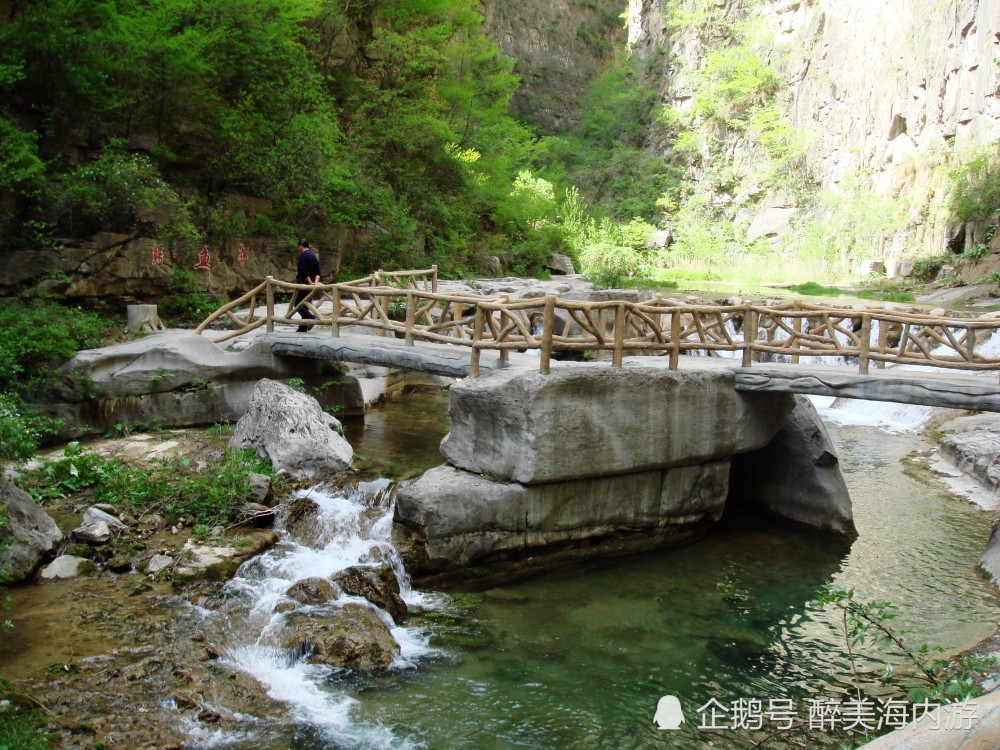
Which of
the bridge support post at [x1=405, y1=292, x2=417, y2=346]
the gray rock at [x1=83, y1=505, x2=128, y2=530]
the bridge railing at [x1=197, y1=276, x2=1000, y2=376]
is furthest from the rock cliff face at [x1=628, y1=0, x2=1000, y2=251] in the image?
the gray rock at [x1=83, y1=505, x2=128, y2=530]

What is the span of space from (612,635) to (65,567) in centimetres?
515

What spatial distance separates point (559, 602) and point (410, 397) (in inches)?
325

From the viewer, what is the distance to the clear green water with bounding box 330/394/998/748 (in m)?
5.80

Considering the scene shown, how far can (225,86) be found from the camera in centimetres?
1738

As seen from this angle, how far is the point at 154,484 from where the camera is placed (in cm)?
869

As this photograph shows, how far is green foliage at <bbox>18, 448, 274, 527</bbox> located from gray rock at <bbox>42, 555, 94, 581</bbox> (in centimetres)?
111

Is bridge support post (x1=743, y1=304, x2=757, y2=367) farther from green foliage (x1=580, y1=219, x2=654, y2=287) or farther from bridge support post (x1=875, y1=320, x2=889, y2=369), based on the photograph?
green foliage (x1=580, y1=219, x2=654, y2=287)

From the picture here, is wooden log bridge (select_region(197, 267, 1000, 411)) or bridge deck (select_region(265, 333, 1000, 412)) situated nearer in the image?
bridge deck (select_region(265, 333, 1000, 412))

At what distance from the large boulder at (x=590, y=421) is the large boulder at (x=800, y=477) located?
1.26 meters

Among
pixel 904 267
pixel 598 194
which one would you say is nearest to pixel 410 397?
pixel 904 267

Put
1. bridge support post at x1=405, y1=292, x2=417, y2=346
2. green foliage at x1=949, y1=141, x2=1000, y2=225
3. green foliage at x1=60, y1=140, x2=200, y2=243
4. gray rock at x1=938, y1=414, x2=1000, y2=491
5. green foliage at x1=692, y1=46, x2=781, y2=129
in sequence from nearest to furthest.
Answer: bridge support post at x1=405, y1=292, x2=417, y2=346, gray rock at x1=938, y1=414, x2=1000, y2=491, green foliage at x1=60, y1=140, x2=200, y2=243, green foliage at x1=949, y1=141, x2=1000, y2=225, green foliage at x1=692, y1=46, x2=781, y2=129

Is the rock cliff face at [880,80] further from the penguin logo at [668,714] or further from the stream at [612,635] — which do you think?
the penguin logo at [668,714]

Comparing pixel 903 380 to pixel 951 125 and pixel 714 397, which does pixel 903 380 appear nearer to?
pixel 714 397

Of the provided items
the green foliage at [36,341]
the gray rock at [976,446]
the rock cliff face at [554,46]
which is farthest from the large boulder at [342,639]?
the rock cliff face at [554,46]
